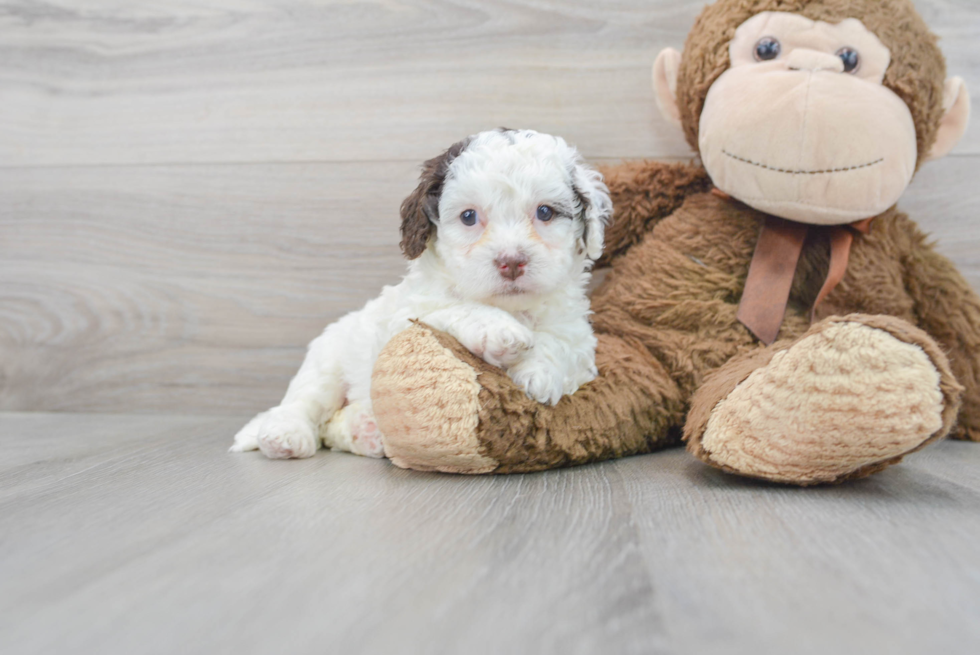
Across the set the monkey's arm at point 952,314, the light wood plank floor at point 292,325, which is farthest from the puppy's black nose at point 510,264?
the monkey's arm at point 952,314

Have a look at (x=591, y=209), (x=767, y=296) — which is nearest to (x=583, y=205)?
(x=591, y=209)

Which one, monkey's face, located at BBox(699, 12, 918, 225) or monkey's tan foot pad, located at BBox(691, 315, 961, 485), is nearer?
monkey's tan foot pad, located at BBox(691, 315, 961, 485)

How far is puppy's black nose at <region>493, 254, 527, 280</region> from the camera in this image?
1.05 metres

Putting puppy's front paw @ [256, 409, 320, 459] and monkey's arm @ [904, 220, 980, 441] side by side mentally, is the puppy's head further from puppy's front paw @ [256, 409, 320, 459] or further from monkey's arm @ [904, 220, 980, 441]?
monkey's arm @ [904, 220, 980, 441]

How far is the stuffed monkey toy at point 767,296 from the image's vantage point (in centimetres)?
88

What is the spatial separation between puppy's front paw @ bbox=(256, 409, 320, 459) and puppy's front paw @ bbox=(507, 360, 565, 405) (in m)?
0.42

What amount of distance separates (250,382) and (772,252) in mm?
1254

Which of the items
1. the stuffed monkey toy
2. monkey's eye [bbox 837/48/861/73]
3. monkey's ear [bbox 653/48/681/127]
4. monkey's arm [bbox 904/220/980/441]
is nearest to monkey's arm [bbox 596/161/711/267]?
the stuffed monkey toy

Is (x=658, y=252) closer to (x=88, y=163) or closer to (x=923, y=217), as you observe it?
(x=923, y=217)

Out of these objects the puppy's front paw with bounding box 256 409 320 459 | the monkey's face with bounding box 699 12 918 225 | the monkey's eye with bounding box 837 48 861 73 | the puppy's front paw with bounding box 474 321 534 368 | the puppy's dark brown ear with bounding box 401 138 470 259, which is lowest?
the puppy's front paw with bounding box 256 409 320 459

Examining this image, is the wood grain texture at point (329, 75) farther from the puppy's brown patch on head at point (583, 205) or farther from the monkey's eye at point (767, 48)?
the puppy's brown patch on head at point (583, 205)

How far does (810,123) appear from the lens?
3.73 ft

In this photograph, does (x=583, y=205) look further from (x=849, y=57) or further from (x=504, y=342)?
(x=849, y=57)

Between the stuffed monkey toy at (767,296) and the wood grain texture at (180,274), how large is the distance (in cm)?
66
